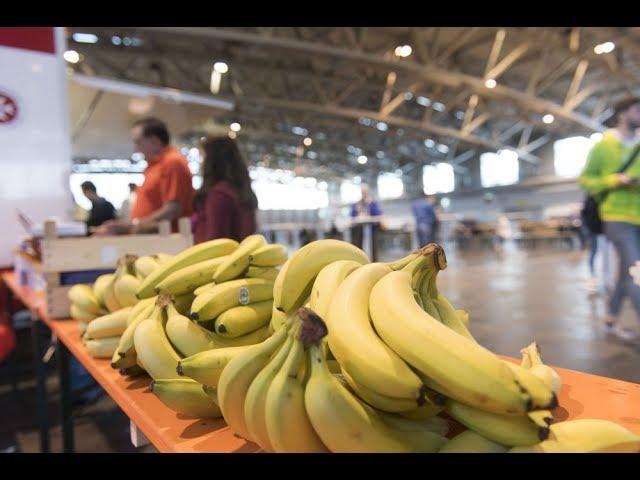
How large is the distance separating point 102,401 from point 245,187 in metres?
1.80

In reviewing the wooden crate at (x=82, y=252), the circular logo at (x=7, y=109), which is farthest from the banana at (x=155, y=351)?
the circular logo at (x=7, y=109)

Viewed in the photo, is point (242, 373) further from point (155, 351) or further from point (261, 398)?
point (155, 351)

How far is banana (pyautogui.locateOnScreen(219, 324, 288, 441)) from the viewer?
0.65 meters

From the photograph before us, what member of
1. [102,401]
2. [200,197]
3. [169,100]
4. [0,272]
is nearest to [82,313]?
[200,197]

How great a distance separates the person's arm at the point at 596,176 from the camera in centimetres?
287

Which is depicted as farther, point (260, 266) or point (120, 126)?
point (120, 126)

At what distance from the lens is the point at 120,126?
621cm

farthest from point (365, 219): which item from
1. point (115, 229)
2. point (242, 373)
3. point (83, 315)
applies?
point (242, 373)

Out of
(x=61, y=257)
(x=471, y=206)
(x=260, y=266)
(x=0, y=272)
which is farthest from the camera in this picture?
(x=471, y=206)

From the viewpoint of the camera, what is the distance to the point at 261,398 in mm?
610

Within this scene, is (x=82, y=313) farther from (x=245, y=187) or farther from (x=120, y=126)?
(x=120, y=126)

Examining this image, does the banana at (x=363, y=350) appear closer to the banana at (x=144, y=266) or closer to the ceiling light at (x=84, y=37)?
the banana at (x=144, y=266)

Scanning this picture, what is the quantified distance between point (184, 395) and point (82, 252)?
1.45 metres

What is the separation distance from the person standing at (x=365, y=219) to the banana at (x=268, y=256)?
624 centimetres
